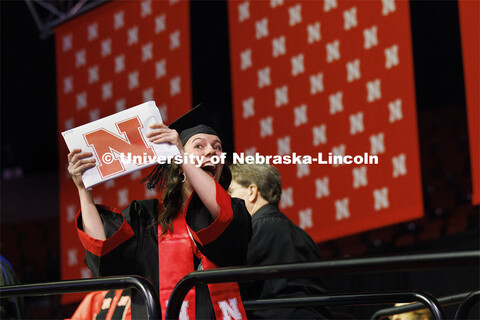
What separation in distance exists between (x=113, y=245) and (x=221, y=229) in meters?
0.36

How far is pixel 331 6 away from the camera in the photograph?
4.47 metres

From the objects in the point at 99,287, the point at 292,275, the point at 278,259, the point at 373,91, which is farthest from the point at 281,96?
the point at 292,275

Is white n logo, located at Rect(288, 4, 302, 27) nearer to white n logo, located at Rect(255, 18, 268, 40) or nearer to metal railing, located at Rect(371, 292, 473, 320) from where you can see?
white n logo, located at Rect(255, 18, 268, 40)

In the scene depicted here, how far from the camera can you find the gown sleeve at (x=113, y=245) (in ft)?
6.37

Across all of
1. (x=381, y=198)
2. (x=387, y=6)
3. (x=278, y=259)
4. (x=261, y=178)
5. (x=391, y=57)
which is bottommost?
(x=278, y=259)

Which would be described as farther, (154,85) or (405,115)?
(154,85)

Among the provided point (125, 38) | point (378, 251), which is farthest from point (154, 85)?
point (378, 251)

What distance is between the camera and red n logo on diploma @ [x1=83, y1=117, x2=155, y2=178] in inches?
74.7

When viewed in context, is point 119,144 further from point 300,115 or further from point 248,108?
point 248,108

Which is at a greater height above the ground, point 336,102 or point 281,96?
point 281,96

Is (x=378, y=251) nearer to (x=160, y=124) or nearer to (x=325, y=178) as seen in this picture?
(x=325, y=178)

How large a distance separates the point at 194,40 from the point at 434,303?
7495 millimetres

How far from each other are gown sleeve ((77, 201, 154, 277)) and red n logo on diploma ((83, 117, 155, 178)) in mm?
173

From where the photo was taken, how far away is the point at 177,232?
2018mm
